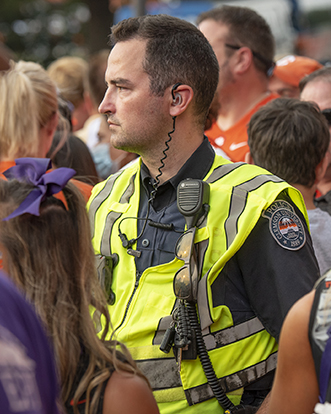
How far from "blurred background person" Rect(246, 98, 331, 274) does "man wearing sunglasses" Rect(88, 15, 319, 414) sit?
0.42 meters

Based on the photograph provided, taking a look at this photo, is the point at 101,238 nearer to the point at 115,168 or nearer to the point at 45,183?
the point at 45,183

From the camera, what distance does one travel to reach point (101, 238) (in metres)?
2.49

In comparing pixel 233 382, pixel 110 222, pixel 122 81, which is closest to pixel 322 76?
pixel 122 81

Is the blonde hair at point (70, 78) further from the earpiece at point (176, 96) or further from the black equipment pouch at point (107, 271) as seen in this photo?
the black equipment pouch at point (107, 271)

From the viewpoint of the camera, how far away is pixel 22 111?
3.27m

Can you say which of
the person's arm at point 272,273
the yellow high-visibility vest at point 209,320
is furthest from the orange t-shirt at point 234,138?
the person's arm at point 272,273

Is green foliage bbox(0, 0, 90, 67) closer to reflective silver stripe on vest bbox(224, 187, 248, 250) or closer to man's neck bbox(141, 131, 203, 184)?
man's neck bbox(141, 131, 203, 184)

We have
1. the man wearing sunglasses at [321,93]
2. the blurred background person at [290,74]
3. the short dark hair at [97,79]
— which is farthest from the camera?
the short dark hair at [97,79]

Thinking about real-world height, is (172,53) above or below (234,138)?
above

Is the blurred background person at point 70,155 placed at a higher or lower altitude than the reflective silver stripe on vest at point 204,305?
higher

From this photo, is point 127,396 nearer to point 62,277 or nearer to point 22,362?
point 62,277

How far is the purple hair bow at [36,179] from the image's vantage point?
6.15 feet

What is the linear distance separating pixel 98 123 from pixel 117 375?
427cm

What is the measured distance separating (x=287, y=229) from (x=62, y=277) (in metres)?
0.86
